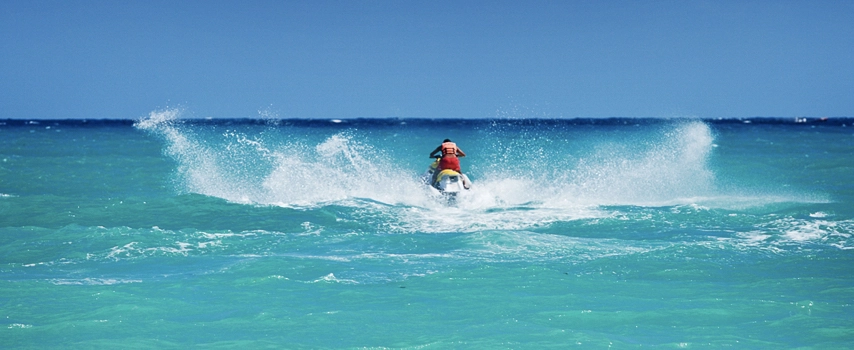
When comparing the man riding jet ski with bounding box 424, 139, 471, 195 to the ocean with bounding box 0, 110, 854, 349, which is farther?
the man riding jet ski with bounding box 424, 139, 471, 195

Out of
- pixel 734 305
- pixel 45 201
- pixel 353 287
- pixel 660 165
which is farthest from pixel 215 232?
pixel 660 165

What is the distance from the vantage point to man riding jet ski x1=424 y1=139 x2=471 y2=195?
1786cm

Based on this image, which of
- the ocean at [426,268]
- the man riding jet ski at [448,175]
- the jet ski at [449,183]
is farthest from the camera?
the man riding jet ski at [448,175]

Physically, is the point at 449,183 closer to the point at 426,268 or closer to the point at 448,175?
the point at 448,175

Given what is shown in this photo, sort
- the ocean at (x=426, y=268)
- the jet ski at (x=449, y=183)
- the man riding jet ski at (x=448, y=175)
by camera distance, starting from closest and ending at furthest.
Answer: the ocean at (x=426, y=268) < the jet ski at (x=449, y=183) < the man riding jet ski at (x=448, y=175)

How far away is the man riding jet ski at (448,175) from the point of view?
17.9 meters

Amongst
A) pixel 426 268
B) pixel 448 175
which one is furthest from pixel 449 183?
pixel 426 268

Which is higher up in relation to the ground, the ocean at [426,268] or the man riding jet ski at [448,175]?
the man riding jet ski at [448,175]

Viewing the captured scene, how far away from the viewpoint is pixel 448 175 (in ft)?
59.5

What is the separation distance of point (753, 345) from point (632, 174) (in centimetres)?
1716

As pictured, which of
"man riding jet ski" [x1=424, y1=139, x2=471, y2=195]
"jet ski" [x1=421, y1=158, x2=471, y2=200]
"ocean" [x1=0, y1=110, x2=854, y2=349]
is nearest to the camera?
"ocean" [x1=0, y1=110, x2=854, y2=349]

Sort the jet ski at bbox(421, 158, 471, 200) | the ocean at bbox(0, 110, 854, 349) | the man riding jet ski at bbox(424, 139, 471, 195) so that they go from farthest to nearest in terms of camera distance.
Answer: the man riding jet ski at bbox(424, 139, 471, 195) < the jet ski at bbox(421, 158, 471, 200) < the ocean at bbox(0, 110, 854, 349)

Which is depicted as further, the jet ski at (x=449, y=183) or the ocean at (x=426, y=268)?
the jet ski at (x=449, y=183)

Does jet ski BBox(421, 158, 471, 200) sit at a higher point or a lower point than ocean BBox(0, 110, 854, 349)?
higher
